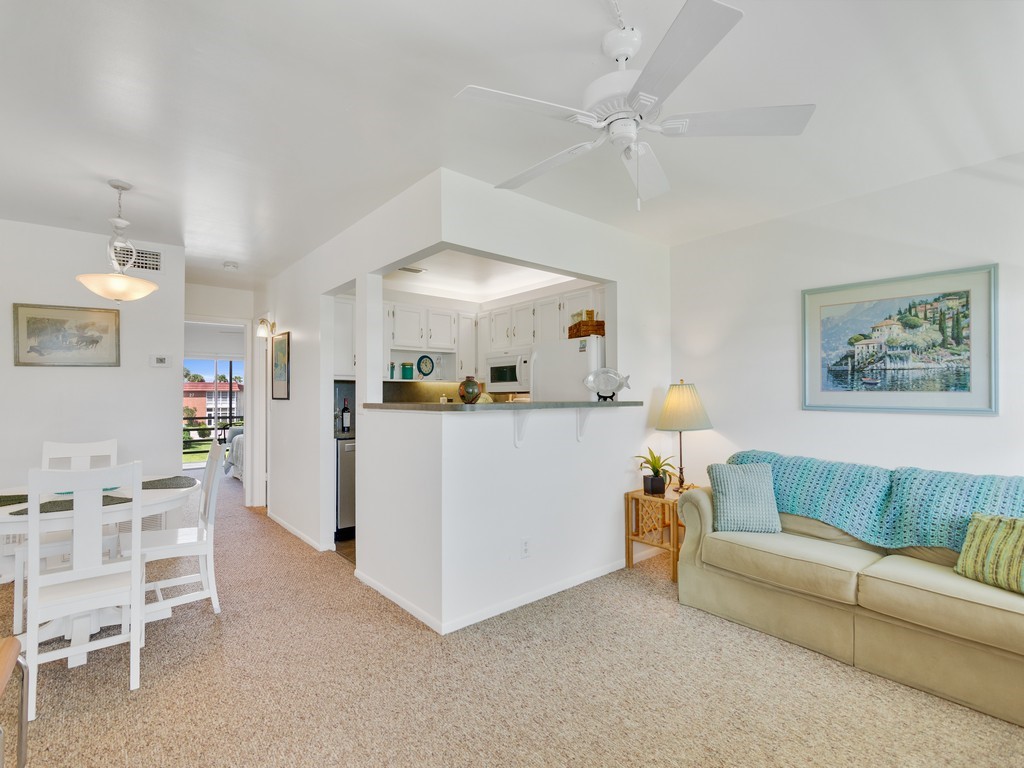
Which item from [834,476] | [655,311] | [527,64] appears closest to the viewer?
[527,64]

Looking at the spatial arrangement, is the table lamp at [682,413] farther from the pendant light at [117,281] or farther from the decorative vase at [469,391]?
the pendant light at [117,281]

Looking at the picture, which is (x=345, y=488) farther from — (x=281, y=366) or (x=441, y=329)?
(x=441, y=329)

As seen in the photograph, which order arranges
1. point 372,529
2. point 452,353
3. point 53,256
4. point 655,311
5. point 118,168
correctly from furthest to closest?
1. point 452,353
2. point 655,311
3. point 53,256
4. point 372,529
5. point 118,168

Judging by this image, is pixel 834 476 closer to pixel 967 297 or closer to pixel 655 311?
pixel 967 297

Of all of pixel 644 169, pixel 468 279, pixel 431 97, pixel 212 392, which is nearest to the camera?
pixel 644 169

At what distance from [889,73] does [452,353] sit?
427 centimetres

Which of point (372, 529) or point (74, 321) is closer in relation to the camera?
point (372, 529)

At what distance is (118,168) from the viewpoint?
2.79 meters

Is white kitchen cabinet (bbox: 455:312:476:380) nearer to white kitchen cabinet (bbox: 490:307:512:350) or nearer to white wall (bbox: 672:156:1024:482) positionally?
white kitchen cabinet (bbox: 490:307:512:350)

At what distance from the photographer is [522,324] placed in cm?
508

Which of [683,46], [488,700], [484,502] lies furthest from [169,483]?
[683,46]

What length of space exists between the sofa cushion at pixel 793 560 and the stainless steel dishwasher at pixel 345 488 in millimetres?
3012

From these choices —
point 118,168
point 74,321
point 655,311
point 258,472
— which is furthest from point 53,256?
point 655,311

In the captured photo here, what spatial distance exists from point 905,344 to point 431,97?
3059 mm
